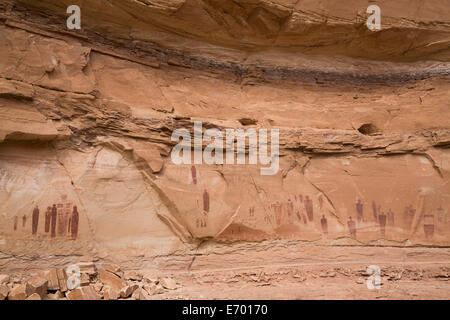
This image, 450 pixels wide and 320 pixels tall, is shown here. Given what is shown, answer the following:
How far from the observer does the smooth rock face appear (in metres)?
5.59

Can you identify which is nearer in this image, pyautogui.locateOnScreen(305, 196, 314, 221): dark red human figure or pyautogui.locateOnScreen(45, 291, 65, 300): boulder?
pyautogui.locateOnScreen(45, 291, 65, 300): boulder

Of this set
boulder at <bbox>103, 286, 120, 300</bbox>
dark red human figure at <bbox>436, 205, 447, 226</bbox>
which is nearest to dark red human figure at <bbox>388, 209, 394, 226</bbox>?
dark red human figure at <bbox>436, 205, 447, 226</bbox>

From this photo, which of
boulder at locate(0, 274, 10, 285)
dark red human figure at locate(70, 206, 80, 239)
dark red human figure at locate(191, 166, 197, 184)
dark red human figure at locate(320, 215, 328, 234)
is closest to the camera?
boulder at locate(0, 274, 10, 285)

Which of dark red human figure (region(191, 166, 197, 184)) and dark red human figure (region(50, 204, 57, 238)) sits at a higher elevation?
dark red human figure (region(191, 166, 197, 184))

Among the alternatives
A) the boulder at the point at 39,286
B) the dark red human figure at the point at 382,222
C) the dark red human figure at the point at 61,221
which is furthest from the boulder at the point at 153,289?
the dark red human figure at the point at 382,222

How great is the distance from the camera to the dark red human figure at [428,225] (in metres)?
7.07

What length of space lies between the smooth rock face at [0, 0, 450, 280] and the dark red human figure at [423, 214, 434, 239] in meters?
0.04

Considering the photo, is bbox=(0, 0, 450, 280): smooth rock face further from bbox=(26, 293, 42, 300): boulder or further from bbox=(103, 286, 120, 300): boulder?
bbox=(26, 293, 42, 300): boulder

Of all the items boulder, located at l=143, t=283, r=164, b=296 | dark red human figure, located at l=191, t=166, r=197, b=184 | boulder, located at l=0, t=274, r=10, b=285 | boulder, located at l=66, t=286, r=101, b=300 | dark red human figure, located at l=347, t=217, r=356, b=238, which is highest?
dark red human figure, located at l=191, t=166, r=197, b=184

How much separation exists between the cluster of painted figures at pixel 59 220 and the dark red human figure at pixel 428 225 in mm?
6653

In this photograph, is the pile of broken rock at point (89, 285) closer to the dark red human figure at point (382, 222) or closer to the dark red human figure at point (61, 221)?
the dark red human figure at point (61, 221)

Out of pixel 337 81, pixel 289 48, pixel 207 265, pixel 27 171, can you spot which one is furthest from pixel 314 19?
pixel 27 171

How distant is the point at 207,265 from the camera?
616 centimetres

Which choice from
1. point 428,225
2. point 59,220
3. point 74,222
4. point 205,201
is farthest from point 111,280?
point 428,225
